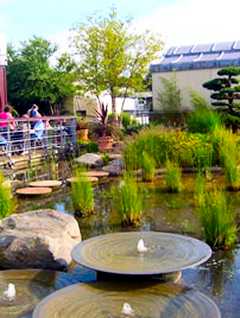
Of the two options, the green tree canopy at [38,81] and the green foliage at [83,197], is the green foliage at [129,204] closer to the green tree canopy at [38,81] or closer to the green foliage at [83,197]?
the green foliage at [83,197]

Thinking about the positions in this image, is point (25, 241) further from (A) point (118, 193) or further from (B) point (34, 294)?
(A) point (118, 193)

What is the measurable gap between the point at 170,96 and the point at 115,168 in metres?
9.65

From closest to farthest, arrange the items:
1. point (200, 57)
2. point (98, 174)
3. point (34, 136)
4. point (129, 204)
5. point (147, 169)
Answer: point (129, 204) → point (147, 169) → point (98, 174) → point (34, 136) → point (200, 57)

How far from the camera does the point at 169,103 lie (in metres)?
19.6

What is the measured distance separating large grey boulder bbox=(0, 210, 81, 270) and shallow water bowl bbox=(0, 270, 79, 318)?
8.0 inches

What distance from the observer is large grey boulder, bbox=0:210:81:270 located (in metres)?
4.57

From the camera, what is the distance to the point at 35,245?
4570 millimetres

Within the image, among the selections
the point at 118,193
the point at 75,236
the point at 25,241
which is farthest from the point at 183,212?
the point at 25,241

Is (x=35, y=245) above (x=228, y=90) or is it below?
below

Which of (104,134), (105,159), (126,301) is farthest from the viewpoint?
(104,134)

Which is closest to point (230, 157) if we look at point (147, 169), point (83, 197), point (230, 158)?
point (230, 158)

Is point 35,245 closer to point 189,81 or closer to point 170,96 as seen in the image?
point 170,96

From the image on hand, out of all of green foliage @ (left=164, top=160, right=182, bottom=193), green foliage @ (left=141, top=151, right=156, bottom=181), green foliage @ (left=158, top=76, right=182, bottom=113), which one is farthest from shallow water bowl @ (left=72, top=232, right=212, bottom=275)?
green foliage @ (left=158, top=76, right=182, bottom=113)

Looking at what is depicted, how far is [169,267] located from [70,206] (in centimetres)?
374
